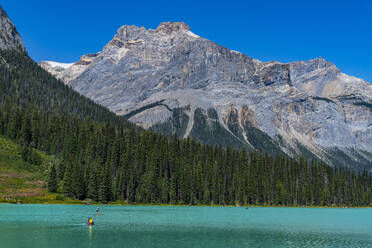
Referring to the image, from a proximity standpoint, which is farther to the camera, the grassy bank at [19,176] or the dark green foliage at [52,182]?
the dark green foliage at [52,182]

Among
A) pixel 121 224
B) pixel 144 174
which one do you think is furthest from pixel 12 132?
pixel 121 224

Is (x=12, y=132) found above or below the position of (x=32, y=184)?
above

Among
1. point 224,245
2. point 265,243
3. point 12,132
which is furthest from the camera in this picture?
point 12,132

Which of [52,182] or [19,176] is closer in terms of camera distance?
[52,182]

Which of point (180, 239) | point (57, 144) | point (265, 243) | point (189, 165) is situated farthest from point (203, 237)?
point (57, 144)

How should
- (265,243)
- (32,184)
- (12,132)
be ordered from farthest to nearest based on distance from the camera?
(12,132), (32,184), (265,243)

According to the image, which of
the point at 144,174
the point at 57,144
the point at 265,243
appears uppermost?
the point at 57,144

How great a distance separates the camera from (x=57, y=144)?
646ft

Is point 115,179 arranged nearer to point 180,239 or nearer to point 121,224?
point 121,224

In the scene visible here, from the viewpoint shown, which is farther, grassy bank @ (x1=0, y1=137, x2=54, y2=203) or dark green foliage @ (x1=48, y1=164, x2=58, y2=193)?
dark green foliage @ (x1=48, y1=164, x2=58, y2=193)

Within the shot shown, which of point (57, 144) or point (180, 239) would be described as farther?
point (57, 144)

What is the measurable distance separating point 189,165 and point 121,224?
379ft

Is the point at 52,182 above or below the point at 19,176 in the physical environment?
below

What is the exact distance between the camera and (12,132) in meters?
193
